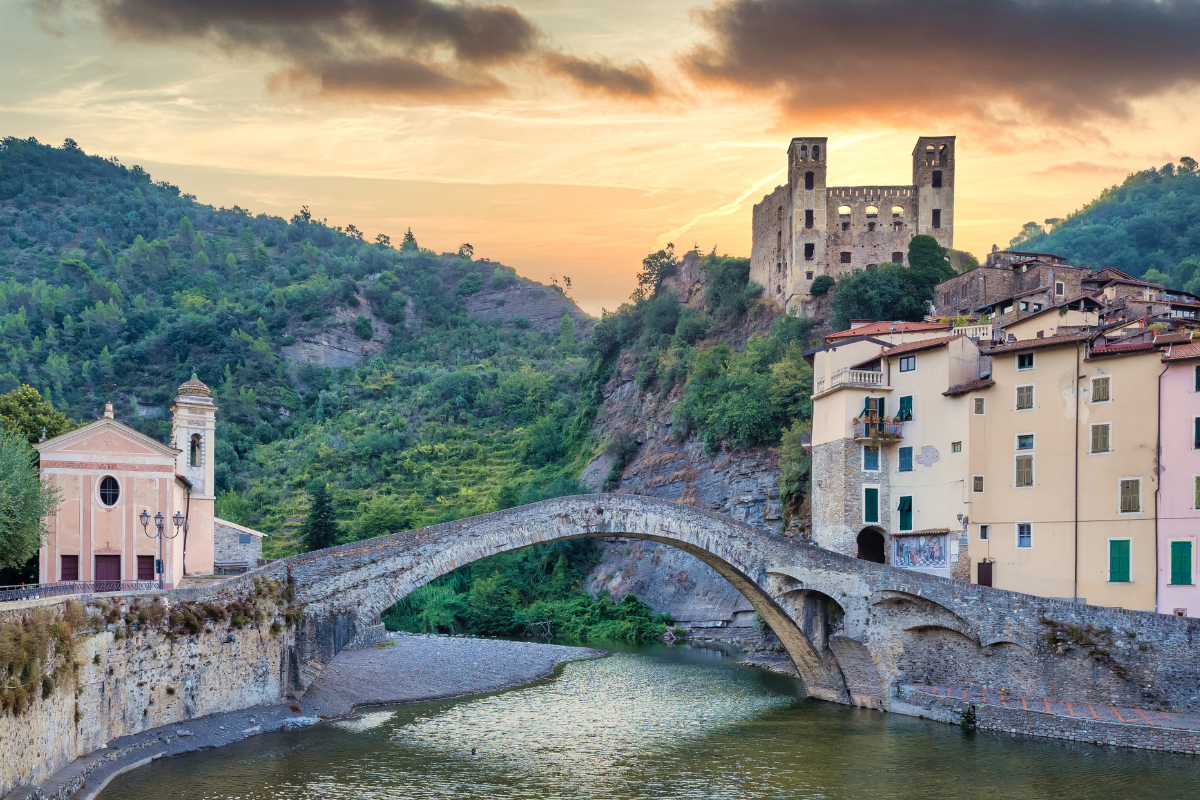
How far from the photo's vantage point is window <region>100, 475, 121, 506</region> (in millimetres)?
31922

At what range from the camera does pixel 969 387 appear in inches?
1296

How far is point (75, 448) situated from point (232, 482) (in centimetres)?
4344

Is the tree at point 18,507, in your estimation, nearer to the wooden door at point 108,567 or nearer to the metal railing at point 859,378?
the wooden door at point 108,567

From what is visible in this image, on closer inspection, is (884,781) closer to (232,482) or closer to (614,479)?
(614,479)

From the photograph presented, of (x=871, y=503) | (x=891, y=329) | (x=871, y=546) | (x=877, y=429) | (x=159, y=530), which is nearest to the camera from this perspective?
(x=159, y=530)

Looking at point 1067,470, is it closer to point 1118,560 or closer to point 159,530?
point 1118,560

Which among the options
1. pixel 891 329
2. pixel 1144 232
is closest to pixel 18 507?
pixel 891 329

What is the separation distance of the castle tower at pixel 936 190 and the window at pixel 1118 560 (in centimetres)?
3217

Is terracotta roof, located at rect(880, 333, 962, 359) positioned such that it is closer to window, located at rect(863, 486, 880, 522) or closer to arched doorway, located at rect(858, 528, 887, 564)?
window, located at rect(863, 486, 880, 522)

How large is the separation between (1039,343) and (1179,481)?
523 cm

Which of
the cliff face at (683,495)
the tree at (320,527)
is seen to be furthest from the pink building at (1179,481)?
the tree at (320,527)

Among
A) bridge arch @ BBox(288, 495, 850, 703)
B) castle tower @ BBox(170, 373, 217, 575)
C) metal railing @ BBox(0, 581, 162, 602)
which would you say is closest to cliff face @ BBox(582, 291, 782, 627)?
bridge arch @ BBox(288, 495, 850, 703)

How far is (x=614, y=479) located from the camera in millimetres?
62906

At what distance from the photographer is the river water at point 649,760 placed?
2308cm
